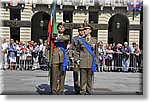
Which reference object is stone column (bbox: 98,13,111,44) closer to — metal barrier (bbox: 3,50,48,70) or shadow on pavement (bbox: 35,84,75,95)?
shadow on pavement (bbox: 35,84,75,95)

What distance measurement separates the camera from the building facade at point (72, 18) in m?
5.69

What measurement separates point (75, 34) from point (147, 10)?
3.62ft

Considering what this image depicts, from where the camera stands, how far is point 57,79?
17.9ft

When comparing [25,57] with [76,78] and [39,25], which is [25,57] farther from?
[76,78]

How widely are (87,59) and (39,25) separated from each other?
1103mm

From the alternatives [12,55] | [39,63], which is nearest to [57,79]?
[12,55]

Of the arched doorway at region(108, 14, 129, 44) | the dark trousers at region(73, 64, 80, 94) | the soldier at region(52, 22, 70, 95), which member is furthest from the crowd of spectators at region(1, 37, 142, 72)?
the soldier at region(52, 22, 70, 95)

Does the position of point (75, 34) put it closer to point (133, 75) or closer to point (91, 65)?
point (91, 65)

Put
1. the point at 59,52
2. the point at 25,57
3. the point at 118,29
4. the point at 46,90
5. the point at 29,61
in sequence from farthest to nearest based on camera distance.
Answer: the point at 29,61 < the point at 25,57 < the point at 118,29 < the point at 46,90 < the point at 59,52

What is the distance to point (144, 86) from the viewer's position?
5477 mm

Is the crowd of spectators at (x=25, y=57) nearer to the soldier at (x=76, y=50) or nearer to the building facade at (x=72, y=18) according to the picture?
the building facade at (x=72, y=18)

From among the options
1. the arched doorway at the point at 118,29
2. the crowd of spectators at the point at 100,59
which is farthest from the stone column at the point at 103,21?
the crowd of spectators at the point at 100,59

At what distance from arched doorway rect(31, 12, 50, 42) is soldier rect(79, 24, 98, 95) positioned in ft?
2.43

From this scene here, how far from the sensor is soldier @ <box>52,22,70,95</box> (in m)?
5.37
